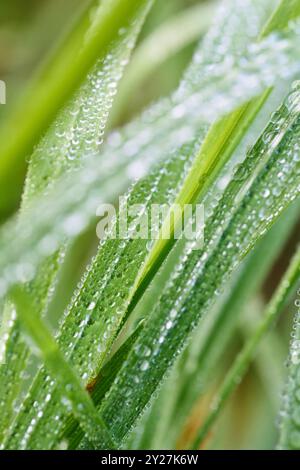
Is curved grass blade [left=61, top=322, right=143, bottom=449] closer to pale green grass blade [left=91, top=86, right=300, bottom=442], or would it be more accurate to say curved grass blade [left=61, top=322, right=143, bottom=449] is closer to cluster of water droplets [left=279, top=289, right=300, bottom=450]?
pale green grass blade [left=91, top=86, right=300, bottom=442]

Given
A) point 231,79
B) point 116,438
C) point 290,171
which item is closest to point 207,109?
point 231,79

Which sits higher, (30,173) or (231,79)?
(30,173)

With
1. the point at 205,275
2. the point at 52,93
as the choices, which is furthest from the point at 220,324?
the point at 52,93

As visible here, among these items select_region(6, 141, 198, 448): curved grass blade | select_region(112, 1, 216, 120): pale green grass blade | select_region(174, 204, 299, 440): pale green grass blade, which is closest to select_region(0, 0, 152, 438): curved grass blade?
select_region(6, 141, 198, 448): curved grass blade

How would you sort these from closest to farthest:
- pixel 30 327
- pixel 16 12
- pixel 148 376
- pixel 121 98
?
pixel 30 327 → pixel 148 376 → pixel 121 98 → pixel 16 12

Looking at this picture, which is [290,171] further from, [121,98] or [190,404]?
[121,98]

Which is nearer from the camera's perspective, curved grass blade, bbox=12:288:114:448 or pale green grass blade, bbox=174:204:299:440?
curved grass blade, bbox=12:288:114:448

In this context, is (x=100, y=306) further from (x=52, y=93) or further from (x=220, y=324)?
(x=220, y=324)

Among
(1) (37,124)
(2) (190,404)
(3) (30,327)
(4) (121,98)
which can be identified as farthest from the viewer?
(4) (121,98)
